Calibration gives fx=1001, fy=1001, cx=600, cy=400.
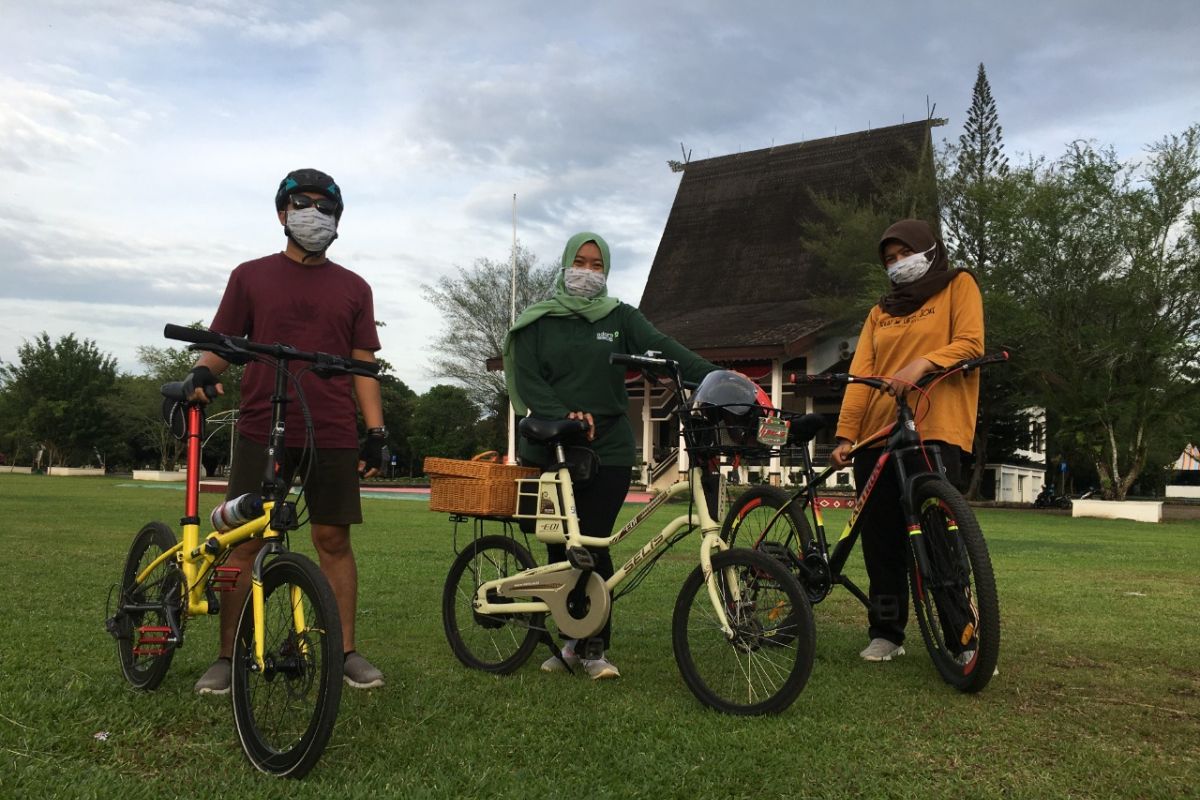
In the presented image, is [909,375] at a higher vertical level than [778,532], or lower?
higher

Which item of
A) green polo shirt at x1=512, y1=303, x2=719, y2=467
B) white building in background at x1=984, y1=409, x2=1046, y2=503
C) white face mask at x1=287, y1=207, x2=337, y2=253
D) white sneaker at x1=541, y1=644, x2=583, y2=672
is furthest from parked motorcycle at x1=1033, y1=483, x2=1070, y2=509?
white face mask at x1=287, y1=207, x2=337, y2=253

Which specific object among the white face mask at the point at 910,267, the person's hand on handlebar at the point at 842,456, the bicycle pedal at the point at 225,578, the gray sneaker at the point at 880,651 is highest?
the white face mask at the point at 910,267

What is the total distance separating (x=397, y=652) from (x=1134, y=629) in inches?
154

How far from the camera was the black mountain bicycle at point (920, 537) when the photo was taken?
3.77 metres

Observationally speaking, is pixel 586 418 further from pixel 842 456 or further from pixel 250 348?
pixel 250 348

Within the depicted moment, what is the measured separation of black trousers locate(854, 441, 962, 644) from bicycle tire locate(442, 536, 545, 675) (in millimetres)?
1540

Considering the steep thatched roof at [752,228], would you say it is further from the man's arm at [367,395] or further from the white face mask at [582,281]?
the man's arm at [367,395]

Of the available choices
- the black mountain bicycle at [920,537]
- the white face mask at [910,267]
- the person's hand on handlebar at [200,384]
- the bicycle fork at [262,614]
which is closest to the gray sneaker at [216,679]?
the bicycle fork at [262,614]

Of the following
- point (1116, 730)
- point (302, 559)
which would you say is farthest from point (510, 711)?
point (1116, 730)

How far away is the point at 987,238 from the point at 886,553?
904 inches

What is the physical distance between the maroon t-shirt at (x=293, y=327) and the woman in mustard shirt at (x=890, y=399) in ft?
7.44

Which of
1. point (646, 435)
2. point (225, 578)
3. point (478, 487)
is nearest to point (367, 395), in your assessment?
point (478, 487)

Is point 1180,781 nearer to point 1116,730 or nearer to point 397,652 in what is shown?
point 1116,730

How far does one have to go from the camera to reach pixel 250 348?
3189 mm
